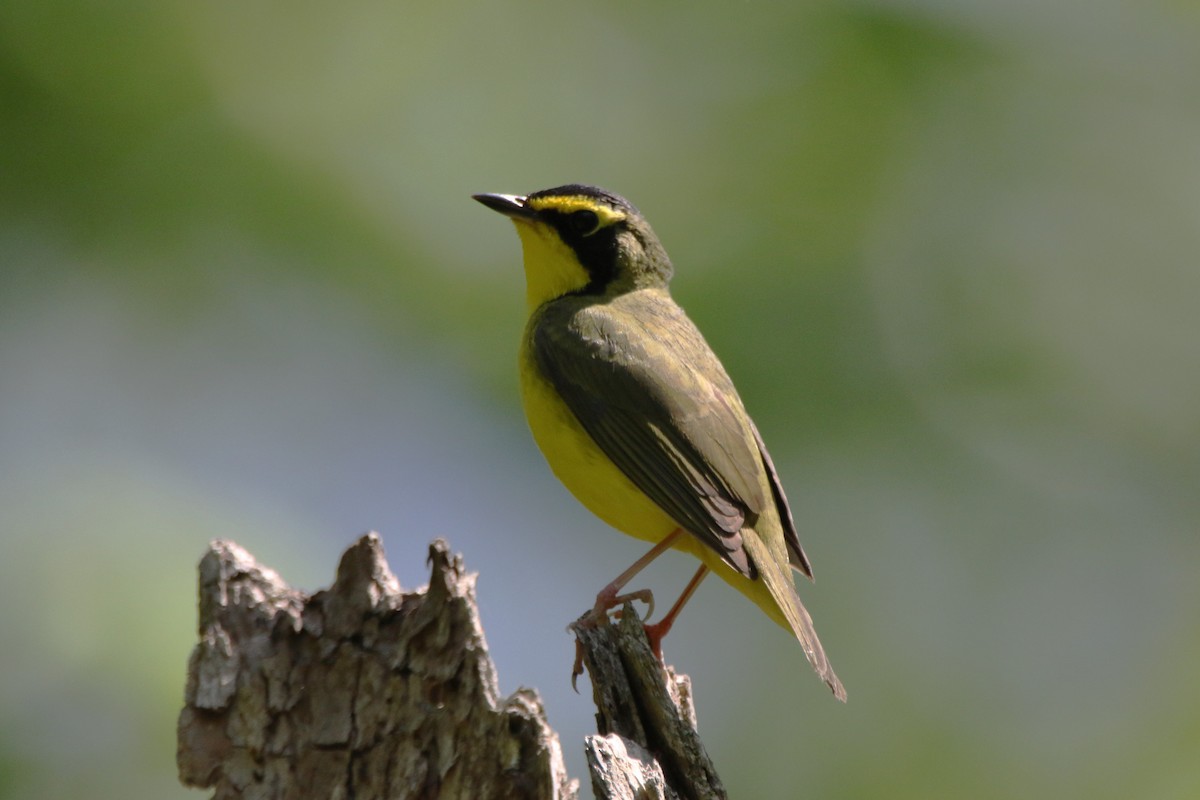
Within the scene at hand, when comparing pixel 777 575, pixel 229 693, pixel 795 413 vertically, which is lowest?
pixel 229 693

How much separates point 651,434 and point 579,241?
133cm

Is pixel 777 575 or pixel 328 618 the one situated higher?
pixel 777 575

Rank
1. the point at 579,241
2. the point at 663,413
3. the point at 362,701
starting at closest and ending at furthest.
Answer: the point at 362,701 → the point at 663,413 → the point at 579,241

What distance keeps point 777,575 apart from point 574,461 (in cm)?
102

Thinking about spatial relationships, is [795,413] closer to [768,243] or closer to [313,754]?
[768,243]

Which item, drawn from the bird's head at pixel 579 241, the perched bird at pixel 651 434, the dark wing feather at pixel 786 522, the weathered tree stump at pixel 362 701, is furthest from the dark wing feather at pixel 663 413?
the weathered tree stump at pixel 362 701

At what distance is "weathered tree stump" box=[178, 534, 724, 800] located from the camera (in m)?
3.46

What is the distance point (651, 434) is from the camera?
554 cm

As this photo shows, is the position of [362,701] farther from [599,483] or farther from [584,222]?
[584,222]

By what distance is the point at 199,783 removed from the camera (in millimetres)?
3562

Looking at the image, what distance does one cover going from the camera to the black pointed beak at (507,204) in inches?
245

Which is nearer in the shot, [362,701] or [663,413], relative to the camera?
[362,701]

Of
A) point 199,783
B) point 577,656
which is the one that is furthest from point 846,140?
point 199,783

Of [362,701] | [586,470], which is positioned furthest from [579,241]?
[362,701]
